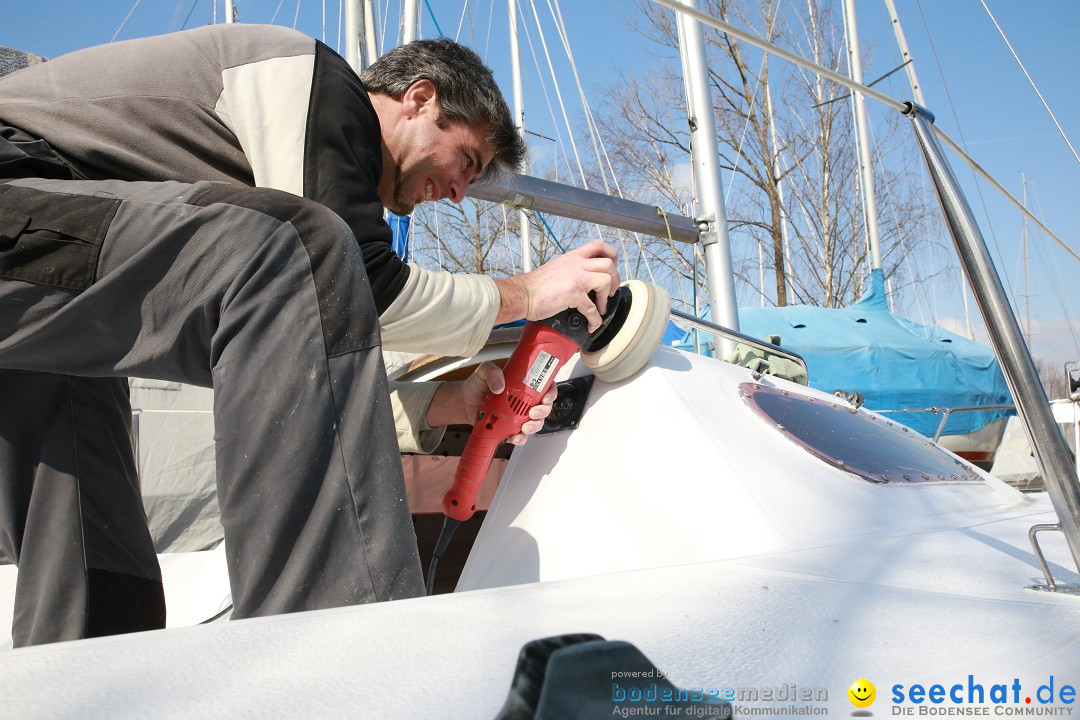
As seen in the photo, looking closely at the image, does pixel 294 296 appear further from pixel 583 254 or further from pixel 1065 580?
pixel 1065 580

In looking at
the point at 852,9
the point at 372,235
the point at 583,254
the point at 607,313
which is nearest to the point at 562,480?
the point at 607,313

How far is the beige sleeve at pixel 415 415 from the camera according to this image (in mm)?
1916

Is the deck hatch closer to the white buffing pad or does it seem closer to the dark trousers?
the white buffing pad

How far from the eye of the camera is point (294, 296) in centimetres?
101

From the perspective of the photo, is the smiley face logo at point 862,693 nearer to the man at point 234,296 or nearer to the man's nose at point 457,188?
the man at point 234,296

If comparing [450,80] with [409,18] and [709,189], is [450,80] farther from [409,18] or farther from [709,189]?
[409,18]

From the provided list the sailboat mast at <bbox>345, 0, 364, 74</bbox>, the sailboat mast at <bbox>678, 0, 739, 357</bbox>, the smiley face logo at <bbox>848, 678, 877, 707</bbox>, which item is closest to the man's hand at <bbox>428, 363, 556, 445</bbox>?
the smiley face logo at <bbox>848, 678, 877, 707</bbox>

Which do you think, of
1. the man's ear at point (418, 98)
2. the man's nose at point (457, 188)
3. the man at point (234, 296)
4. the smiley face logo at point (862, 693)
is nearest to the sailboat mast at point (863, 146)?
the man's nose at point (457, 188)

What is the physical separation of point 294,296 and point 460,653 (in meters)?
0.56

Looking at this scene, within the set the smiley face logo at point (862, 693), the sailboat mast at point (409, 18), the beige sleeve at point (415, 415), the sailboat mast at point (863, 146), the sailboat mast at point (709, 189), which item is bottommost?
the smiley face logo at point (862, 693)

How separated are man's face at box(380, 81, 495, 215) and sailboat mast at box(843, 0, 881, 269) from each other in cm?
1028

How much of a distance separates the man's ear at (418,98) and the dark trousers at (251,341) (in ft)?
2.27

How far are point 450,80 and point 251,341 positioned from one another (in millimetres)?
904

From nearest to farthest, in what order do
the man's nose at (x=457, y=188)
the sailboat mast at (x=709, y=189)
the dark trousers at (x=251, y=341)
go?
the dark trousers at (x=251, y=341) < the man's nose at (x=457, y=188) < the sailboat mast at (x=709, y=189)
